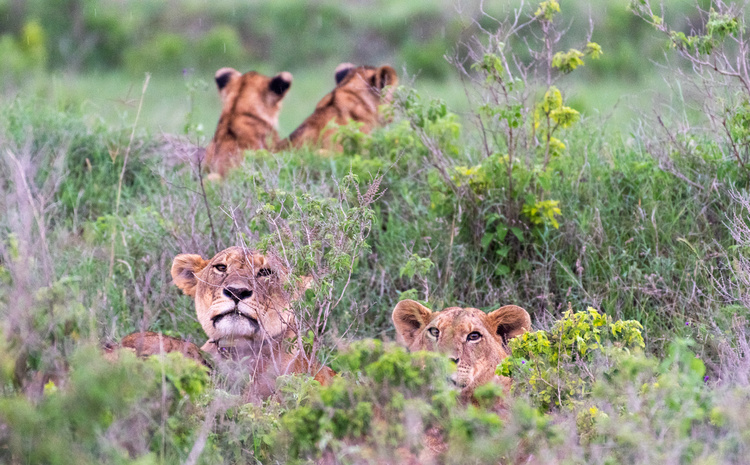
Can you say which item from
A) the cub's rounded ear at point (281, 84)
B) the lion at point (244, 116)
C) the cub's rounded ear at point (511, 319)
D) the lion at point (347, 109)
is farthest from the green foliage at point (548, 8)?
the cub's rounded ear at point (281, 84)

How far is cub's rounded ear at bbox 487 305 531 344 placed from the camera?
4484mm

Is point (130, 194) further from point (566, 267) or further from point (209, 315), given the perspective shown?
point (566, 267)

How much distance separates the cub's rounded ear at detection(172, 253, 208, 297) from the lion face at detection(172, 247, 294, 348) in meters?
0.15

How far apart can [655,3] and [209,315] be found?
1234cm

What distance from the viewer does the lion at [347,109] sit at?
7875 millimetres

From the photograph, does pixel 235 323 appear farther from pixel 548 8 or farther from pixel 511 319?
pixel 548 8

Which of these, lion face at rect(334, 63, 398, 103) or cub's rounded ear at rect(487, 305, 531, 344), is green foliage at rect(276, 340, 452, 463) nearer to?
cub's rounded ear at rect(487, 305, 531, 344)

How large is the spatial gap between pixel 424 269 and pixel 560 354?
2.81 feet

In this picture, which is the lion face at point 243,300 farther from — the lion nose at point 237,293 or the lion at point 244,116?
the lion at point 244,116

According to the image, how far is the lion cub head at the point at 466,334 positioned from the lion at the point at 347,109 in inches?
132

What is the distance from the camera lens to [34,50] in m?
14.7

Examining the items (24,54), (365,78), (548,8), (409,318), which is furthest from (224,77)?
(24,54)

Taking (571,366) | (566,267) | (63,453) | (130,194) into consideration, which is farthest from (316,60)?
(63,453)

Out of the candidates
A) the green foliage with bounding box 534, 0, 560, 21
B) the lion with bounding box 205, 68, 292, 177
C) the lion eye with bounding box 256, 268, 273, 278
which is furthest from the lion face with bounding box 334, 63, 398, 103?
the lion eye with bounding box 256, 268, 273, 278
